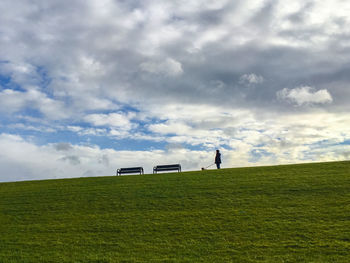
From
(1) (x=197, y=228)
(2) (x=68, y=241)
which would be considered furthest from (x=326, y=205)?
(2) (x=68, y=241)

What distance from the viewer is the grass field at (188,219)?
1204cm

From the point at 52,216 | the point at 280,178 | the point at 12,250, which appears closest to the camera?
the point at 12,250

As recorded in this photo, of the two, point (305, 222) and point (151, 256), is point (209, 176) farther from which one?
point (151, 256)

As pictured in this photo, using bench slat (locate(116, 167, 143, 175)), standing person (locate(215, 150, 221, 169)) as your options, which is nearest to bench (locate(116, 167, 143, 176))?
bench slat (locate(116, 167, 143, 175))

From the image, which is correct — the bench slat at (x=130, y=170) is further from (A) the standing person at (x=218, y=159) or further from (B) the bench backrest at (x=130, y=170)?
(A) the standing person at (x=218, y=159)

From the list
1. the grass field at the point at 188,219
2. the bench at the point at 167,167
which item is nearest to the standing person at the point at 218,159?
the bench at the point at 167,167

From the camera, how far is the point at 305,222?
46.0 feet

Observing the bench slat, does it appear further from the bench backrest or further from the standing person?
the standing person

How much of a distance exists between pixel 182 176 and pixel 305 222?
36.7ft

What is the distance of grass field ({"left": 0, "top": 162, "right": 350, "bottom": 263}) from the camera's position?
12039mm

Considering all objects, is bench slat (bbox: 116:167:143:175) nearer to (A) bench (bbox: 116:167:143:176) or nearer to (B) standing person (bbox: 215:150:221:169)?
(A) bench (bbox: 116:167:143:176)

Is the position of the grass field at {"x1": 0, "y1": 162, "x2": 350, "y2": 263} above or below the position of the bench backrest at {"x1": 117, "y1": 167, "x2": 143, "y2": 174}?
below

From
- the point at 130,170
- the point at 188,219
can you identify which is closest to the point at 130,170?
the point at 130,170

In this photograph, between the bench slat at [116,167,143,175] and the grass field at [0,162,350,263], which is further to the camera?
the bench slat at [116,167,143,175]
